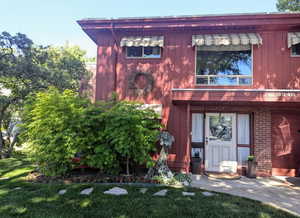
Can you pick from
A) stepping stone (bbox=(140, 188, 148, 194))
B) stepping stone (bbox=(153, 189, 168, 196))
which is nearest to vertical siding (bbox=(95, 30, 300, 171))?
stepping stone (bbox=(153, 189, 168, 196))

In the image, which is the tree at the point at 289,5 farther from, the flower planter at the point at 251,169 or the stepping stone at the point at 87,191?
the stepping stone at the point at 87,191

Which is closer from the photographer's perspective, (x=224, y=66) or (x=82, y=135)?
(x=82, y=135)

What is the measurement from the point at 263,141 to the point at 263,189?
203 cm

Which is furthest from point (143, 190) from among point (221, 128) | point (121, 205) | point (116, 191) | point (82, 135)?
point (221, 128)

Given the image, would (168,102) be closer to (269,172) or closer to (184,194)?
(184,194)

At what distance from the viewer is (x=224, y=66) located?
644cm

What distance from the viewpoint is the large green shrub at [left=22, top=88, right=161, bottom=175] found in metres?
4.84

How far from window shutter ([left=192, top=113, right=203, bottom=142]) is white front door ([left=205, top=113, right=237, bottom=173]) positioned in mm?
223

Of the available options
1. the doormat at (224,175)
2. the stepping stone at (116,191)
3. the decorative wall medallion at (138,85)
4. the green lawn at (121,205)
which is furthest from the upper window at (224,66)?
the stepping stone at (116,191)

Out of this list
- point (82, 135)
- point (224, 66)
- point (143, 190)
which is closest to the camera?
point (143, 190)

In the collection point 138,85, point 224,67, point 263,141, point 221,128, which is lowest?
point 263,141

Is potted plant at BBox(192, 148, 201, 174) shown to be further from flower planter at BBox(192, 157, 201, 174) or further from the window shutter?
the window shutter

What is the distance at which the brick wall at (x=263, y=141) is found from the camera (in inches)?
235

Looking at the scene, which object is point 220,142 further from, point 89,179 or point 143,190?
point 89,179
